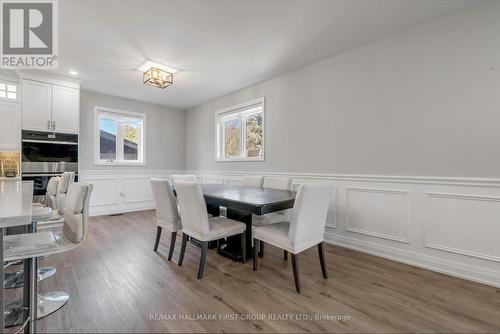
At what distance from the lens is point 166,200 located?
97.6 inches

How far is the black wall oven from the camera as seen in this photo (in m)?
3.54

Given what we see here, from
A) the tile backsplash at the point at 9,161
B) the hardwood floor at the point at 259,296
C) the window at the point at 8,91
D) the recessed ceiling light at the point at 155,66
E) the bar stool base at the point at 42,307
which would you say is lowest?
the hardwood floor at the point at 259,296

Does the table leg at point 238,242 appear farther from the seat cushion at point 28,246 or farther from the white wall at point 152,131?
the white wall at point 152,131

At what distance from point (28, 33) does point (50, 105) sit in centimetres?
161

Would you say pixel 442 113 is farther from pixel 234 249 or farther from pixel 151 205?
pixel 151 205

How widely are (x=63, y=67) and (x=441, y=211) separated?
543 centimetres

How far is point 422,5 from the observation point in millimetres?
2133

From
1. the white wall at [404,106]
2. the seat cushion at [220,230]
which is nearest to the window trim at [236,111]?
the white wall at [404,106]

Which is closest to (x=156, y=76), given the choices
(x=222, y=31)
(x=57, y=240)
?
(x=222, y=31)

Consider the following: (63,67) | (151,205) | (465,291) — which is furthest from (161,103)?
(465,291)

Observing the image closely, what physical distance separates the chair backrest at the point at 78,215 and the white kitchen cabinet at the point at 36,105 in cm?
323

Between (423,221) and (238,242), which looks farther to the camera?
(238,242)

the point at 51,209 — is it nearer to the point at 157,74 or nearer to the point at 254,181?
the point at 157,74

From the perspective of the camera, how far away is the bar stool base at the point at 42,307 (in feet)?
4.92
